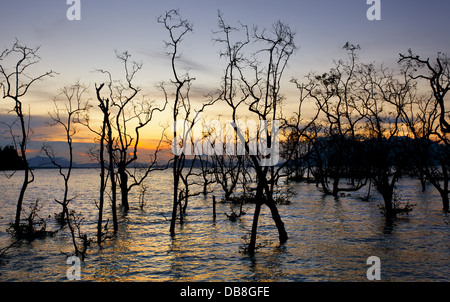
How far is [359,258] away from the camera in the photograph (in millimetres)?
18422

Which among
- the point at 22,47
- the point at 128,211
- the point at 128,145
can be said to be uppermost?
the point at 22,47

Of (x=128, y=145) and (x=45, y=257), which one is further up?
(x=128, y=145)

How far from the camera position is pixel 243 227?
90.4ft

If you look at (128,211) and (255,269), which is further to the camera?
(128,211)

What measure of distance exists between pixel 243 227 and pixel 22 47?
798 inches
